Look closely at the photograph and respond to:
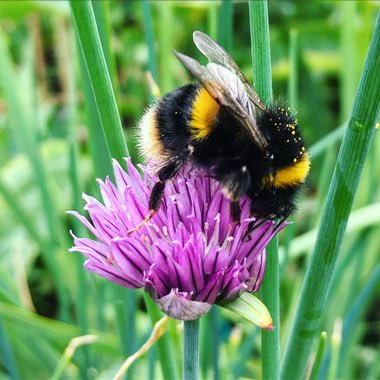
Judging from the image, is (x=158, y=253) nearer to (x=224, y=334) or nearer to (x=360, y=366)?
(x=224, y=334)

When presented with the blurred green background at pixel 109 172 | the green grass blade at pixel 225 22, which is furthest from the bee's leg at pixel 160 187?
the green grass blade at pixel 225 22

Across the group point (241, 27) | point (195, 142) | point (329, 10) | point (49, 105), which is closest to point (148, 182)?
point (195, 142)

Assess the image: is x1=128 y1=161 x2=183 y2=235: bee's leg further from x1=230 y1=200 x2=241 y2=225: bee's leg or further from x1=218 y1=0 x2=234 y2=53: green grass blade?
x1=218 y1=0 x2=234 y2=53: green grass blade

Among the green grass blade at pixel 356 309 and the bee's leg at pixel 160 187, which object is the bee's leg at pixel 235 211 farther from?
A: the green grass blade at pixel 356 309

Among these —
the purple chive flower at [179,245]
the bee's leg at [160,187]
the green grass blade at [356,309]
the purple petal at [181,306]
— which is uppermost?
the bee's leg at [160,187]

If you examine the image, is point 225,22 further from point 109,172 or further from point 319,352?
point 319,352

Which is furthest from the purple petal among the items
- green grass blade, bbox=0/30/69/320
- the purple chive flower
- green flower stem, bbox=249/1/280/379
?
green grass blade, bbox=0/30/69/320
